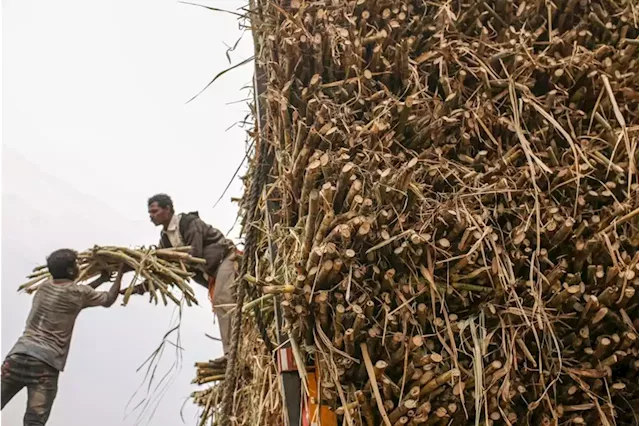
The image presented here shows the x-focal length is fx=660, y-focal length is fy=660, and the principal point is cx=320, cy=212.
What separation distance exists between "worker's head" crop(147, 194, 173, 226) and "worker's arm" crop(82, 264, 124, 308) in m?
0.56

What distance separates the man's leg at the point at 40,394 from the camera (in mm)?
3516

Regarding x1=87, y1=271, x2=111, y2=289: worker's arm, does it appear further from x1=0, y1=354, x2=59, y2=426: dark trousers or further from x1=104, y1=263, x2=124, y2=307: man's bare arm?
x1=0, y1=354, x2=59, y2=426: dark trousers

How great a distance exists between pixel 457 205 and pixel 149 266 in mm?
1894

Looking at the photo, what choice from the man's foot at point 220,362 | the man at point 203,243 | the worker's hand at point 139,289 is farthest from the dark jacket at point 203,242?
the man's foot at point 220,362

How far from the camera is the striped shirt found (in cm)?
361

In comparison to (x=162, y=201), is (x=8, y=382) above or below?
below

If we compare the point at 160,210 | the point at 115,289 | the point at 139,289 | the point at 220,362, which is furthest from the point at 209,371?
the point at 160,210

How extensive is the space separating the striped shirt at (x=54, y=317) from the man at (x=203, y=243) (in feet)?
1.78

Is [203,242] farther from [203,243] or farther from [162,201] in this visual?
[162,201]

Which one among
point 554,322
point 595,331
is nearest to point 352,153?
point 554,322

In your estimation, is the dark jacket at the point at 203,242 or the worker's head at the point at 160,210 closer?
the dark jacket at the point at 203,242

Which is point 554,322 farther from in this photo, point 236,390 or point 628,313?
point 236,390

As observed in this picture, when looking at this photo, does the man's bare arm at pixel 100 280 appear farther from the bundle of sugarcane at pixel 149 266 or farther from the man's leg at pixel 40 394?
the man's leg at pixel 40 394

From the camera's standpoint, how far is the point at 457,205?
2057 mm
